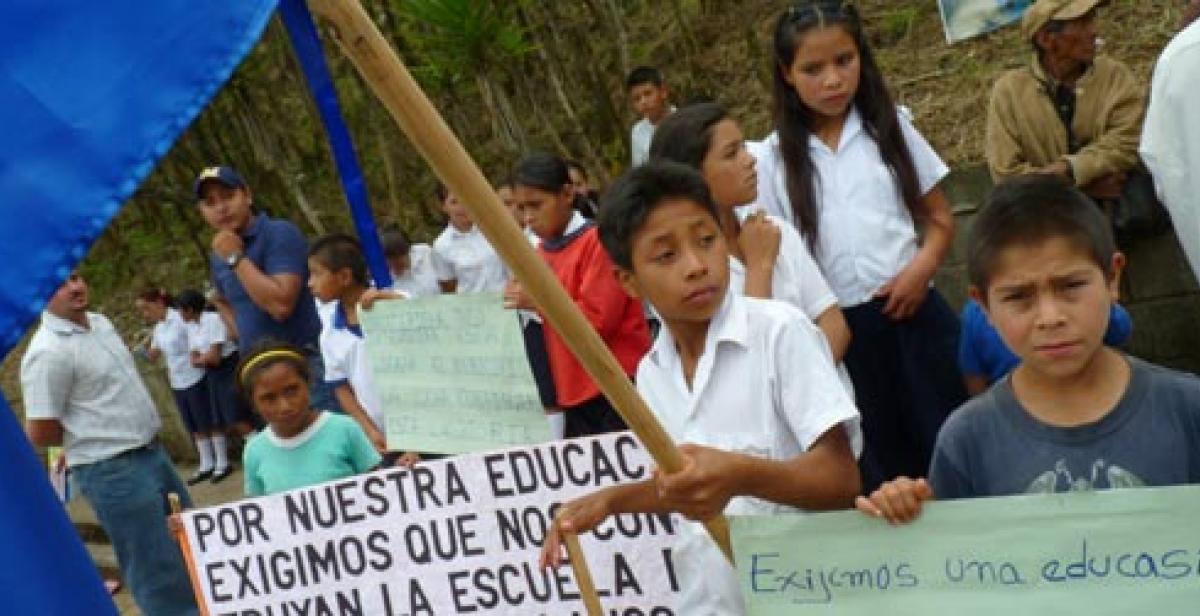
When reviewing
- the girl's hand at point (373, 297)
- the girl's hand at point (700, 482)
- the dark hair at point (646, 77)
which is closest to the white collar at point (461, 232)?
the dark hair at point (646, 77)

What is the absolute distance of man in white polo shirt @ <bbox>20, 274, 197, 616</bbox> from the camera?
5340 millimetres

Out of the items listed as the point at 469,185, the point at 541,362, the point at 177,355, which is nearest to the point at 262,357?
the point at 541,362

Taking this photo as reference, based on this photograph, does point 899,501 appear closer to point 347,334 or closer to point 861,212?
point 861,212

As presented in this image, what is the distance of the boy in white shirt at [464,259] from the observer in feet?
23.5

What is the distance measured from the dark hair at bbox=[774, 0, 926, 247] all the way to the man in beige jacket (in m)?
0.99

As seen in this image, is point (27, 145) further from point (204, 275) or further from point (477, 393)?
point (204, 275)

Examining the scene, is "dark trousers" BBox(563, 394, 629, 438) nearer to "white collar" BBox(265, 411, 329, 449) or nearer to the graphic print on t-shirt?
"white collar" BBox(265, 411, 329, 449)

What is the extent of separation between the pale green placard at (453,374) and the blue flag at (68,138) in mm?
2006

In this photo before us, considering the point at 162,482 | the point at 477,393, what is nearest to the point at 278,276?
the point at 162,482

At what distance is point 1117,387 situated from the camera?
2.14 m

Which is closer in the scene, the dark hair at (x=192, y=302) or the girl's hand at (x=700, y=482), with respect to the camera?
the girl's hand at (x=700, y=482)

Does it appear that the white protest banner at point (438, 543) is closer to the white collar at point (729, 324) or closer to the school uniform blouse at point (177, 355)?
the white collar at point (729, 324)

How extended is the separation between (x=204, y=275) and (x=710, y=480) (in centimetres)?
1046

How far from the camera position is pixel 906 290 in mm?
3723
